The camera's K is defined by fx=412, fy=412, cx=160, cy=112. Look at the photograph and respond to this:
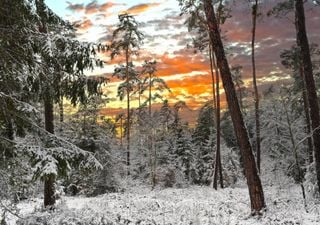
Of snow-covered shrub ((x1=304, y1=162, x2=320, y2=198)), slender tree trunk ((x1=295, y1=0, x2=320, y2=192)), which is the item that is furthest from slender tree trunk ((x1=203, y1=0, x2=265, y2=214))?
snow-covered shrub ((x1=304, y1=162, x2=320, y2=198))

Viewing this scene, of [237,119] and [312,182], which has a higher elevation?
[237,119]

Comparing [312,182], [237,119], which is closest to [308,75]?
[237,119]

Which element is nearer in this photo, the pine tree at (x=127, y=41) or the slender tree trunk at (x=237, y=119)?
the slender tree trunk at (x=237, y=119)

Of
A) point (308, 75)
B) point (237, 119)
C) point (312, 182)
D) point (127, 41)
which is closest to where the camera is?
point (237, 119)

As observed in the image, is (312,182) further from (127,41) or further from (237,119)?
(127,41)

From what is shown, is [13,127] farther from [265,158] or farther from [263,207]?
[265,158]

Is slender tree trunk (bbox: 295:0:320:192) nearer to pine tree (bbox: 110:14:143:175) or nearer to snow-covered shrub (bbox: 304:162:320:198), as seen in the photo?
snow-covered shrub (bbox: 304:162:320:198)

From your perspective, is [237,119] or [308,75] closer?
[237,119]

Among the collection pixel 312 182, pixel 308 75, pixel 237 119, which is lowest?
pixel 312 182

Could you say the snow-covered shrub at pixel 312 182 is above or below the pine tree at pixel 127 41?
below

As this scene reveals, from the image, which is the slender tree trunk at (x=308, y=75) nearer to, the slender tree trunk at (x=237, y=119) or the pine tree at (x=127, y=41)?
the slender tree trunk at (x=237, y=119)

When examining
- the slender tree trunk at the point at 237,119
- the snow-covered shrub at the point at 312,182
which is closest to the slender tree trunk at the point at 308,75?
the snow-covered shrub at the point at 312,182

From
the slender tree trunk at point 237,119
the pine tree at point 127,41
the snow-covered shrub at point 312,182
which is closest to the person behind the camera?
the slender tree trunk at point 237,119

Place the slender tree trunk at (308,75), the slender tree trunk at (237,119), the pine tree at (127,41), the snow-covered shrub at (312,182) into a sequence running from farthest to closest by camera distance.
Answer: the pine tree at (127,41), the snow-covered shrub at (312,182), the slender tree trunk at (308,75), the slender tree trunk at (237,119)
